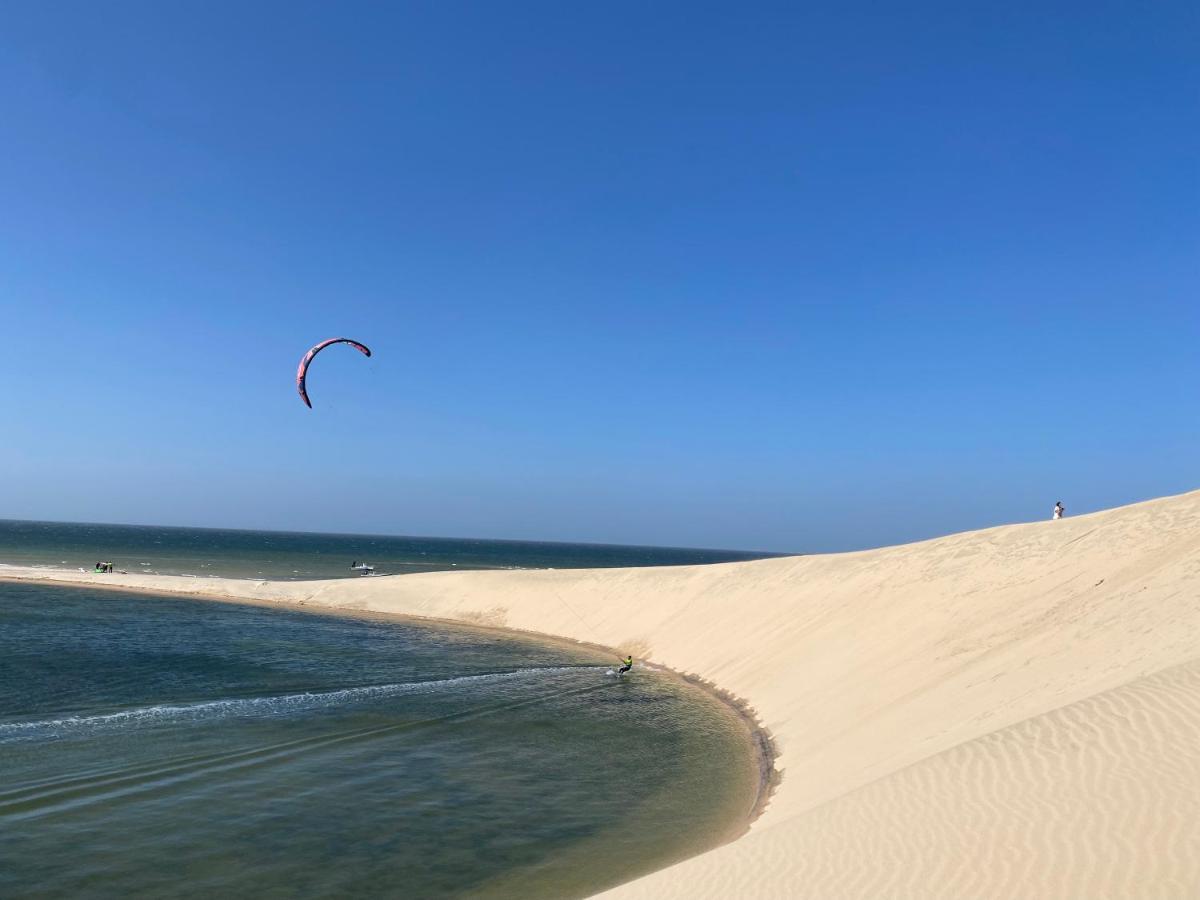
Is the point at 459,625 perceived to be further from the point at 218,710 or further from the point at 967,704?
the point at 967,704

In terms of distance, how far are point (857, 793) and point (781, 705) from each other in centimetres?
1111

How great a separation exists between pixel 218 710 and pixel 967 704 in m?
20.1

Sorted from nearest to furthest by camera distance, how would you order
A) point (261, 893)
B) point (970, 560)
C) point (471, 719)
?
point (261, 893)
point (471, 719)
point (970, 560)

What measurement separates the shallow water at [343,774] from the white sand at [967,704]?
2.52 m

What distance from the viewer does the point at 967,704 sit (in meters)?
15.8

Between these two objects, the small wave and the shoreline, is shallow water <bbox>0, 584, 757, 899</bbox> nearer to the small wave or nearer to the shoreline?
the small wave

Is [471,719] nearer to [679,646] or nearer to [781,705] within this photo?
[781,705]

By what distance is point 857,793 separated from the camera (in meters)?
11.2

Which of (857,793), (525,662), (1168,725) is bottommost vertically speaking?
(525,662)

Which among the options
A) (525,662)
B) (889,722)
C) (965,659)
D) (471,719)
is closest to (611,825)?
(889,722)

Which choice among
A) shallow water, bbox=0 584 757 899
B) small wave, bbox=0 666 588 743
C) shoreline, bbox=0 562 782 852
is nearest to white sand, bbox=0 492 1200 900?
shoreline, bbox=0 562 782 852

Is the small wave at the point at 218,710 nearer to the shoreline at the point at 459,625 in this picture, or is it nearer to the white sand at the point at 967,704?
the shoreline at the point at 459,625

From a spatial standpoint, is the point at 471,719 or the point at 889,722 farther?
the point at 471,719

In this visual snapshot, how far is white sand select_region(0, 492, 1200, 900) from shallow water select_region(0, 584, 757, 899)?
2.52m
